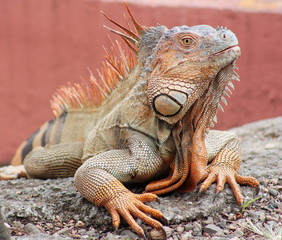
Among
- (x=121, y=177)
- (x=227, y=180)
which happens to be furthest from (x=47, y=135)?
(x=227, y=180)

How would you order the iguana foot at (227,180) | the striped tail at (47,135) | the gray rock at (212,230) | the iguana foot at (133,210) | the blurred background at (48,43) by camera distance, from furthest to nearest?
the blurred background at (48,43), the striped tail at (47,135), the iguana foot at (227,180), the gray rock at (212,230), the iguana foot at (133,210)

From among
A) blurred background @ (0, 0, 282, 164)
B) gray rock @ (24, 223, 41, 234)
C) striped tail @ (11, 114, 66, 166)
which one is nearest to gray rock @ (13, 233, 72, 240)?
gray rock @ (24, 223, 41, 234)

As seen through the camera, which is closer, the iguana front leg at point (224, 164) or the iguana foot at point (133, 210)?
the iguana foot at point (133, 210)

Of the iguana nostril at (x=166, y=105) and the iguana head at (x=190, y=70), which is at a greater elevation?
the iguana head at (x=190, y=70)

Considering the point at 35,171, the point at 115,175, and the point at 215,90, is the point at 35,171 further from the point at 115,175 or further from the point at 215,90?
the point at 215,90

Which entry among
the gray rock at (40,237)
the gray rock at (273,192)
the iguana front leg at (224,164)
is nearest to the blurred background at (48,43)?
the iguana front leg at (224,164)

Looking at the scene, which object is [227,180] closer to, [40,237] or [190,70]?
[190,70]

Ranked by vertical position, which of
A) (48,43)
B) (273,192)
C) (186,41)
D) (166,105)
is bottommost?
(273,192)

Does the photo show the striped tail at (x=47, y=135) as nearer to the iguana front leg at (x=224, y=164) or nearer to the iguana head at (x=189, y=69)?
the iguana front leg at (x=224, y=164)
